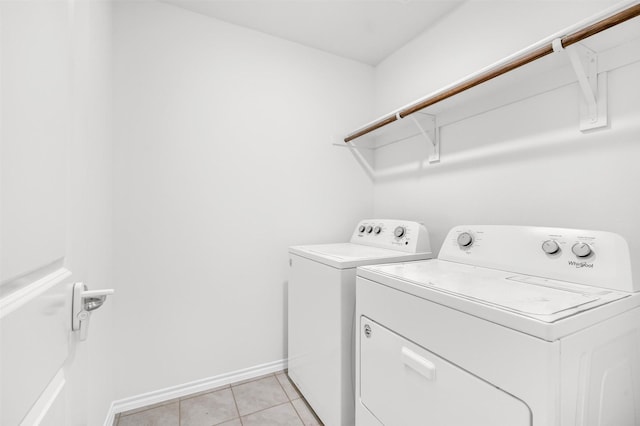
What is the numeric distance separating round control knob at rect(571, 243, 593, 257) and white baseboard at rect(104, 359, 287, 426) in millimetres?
1810

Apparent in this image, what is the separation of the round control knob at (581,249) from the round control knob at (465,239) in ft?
1.28

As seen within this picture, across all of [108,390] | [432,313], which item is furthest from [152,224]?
[432,313]

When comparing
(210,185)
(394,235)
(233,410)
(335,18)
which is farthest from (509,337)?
(335,18)

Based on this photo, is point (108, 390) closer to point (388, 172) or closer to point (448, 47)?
point (388, 172)

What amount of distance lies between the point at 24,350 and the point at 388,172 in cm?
216

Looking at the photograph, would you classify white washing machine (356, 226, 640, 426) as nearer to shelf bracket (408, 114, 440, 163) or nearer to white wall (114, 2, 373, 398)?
shelf bracket (408, 114, 440, 163)

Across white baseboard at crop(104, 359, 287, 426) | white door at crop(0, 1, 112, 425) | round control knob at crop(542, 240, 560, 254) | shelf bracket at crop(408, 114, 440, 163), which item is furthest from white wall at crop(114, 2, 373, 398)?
round control knob at crop(542, 240, 560, 254)

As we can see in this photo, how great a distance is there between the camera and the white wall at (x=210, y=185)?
162 cm

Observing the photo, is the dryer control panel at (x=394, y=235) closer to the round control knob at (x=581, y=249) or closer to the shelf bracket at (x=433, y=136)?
the shelf bracket at (x=433, y=136)

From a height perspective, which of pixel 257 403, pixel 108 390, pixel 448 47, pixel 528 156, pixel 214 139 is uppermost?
pixel 448 47

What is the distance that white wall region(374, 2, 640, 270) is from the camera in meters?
1.07

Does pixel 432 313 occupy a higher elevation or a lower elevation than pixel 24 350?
lower

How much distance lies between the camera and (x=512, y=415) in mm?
669

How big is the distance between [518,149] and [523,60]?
45 centimetres
